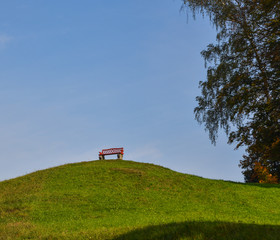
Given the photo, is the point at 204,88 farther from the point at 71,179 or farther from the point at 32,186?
the point at 32,186

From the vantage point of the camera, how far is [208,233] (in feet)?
29.7

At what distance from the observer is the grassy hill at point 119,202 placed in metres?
14.0

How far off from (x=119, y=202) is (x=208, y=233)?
12484 mm

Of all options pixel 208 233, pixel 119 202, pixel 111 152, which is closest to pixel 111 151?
pixel 111 152

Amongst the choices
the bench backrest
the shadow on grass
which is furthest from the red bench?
the shadow on grass

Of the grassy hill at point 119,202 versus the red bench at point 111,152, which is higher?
the red bench at point 111,152

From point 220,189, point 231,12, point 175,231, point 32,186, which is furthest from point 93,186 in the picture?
point 231,12

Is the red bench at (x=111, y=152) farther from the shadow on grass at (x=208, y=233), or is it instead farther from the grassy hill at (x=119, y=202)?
the shadow on grass at (x=208, y=233)

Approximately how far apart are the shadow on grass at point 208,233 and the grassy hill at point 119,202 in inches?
3.7

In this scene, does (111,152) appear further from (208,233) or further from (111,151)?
(208,233)

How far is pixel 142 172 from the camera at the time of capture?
92.9ft

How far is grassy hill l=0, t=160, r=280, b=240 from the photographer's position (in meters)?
14.0

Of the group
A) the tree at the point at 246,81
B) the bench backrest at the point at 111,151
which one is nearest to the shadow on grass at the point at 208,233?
the tree at the point at 246,81

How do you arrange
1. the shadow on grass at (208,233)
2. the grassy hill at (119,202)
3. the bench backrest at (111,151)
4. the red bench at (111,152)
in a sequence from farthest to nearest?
the bench backrest at (111,151) → the red bench at (111,152) → the grassy hill at (119,202) → the shadow on grass at (208,233)
